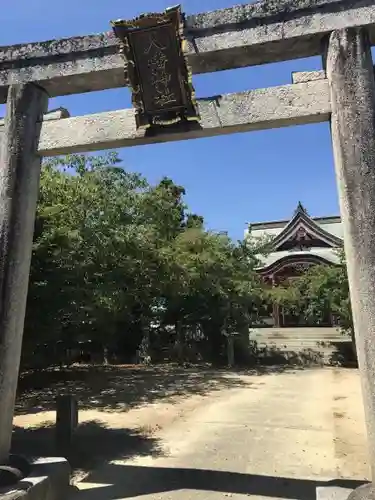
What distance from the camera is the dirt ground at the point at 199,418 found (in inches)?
237

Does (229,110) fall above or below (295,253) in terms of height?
below

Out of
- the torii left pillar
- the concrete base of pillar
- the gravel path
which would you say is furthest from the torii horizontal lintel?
the gravel path

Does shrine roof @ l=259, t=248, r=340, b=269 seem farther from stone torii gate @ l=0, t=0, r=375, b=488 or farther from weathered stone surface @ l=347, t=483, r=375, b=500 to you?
weathered stone surface @ l=347, t=483, r=375, b=500

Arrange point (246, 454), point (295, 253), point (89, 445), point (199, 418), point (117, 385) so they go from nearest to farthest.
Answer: point (246, 454) < point (89, 445) < point (199, 418) < point (117, 385) < point (295, 253)

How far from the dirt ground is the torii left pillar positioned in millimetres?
1835

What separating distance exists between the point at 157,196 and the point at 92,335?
5.29 m

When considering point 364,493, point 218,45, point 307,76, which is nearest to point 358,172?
point 307,76

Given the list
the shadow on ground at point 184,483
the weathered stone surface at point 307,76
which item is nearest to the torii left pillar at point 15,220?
the shadow on ground at point 184,483

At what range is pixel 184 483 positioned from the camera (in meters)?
5.00

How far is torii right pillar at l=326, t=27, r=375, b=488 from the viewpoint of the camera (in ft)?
11.7

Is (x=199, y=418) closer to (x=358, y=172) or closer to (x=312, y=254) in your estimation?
(x=358, y=172)

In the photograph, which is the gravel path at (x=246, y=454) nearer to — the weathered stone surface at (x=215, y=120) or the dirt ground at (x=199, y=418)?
the dirt ground at (x=199, y=418)

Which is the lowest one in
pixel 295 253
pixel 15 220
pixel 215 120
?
pixel 15 220

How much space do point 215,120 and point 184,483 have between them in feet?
13.7
